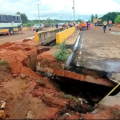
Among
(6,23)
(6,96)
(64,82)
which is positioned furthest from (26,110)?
(6,23)

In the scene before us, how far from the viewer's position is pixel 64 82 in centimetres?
753

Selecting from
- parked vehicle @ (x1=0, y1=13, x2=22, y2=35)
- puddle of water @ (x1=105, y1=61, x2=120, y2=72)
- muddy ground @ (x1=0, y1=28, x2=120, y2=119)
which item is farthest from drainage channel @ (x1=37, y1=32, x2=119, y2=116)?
parked vehicle @ (x1=0, y1=13, x2=22, y2=35)

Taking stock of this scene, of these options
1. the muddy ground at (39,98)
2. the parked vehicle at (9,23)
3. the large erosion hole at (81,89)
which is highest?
the parked vehicle at (9,23)

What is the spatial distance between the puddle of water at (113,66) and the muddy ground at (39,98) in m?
1.29

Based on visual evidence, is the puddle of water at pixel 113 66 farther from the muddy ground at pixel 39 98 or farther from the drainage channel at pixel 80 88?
the muddy ground at pixel 39 98

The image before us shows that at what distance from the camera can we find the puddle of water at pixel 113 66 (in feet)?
20.7

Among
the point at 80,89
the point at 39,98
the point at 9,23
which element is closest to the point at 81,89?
the point at 80,89

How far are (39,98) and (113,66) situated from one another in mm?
3417

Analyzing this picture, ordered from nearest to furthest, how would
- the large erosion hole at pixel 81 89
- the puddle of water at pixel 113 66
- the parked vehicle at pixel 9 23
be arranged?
the puddle of water at pixel 113 66 < the large erosion hole at pixel 81 89 < the parked vehicle at pixel 9 23

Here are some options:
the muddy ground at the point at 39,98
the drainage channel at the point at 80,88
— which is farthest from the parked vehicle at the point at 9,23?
the drainage channel at the point at 80,88

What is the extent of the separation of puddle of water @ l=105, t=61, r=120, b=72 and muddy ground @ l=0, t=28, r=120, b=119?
1.29m

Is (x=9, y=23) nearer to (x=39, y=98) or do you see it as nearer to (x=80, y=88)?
(x=80, y=88)

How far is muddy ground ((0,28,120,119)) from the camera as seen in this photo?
423cm

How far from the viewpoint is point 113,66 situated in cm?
660
